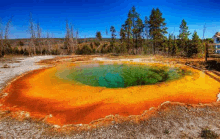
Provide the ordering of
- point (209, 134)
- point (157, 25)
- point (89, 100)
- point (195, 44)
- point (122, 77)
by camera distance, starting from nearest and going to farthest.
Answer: point (209, 134)
point (89, 100)
point (122, 77)
point (195, 44)
point (157, 25)

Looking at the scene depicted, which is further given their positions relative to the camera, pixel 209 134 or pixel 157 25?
pixel 157 25

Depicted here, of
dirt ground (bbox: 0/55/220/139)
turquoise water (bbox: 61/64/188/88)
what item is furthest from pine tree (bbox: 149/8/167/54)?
dirt ground (bbox: 0/55/220/139)

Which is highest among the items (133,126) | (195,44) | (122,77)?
(195,44)

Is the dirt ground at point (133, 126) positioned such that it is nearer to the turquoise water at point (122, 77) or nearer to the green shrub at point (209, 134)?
the green shrub at point (209, 134)

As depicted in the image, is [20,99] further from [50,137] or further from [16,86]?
[50,137]

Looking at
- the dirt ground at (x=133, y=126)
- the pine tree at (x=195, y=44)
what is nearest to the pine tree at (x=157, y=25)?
the pine tree at (x=195, y=44)

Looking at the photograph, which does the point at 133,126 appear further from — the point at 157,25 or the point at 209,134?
the point at 157,25

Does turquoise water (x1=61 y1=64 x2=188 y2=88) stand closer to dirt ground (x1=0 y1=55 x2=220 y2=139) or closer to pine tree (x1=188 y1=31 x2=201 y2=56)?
dirt ground (x1=0 y1=55 x2=220 y2=139)

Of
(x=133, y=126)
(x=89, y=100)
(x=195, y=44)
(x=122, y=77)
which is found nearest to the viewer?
(x=133, y=126)

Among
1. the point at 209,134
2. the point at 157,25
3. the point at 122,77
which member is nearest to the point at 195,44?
the point at 157,25
